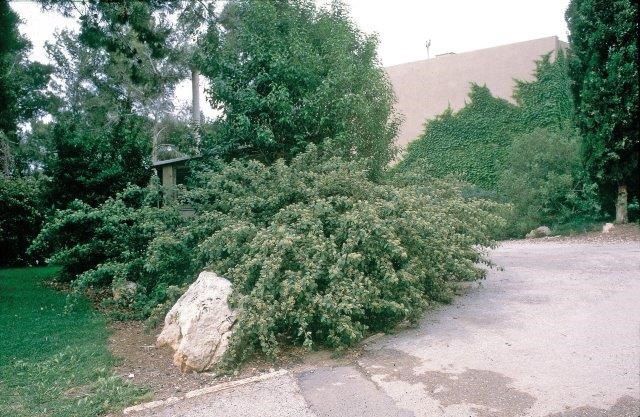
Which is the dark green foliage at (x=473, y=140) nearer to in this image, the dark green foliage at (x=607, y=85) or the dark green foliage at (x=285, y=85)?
the dark green foliage at (x=607, y=85)

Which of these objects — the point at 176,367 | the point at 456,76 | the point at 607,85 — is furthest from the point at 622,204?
the point at 176,367

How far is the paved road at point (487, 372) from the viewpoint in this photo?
145 inches

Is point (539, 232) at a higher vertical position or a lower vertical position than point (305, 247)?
lower

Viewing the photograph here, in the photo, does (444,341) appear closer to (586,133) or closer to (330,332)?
(330,332)

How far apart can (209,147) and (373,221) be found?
5.32 m

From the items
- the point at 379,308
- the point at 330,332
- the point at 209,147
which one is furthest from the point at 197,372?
the point at 209,147

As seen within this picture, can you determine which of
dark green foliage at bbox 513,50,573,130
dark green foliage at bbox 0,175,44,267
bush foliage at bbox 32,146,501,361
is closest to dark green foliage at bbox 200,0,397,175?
bush foliage at bbox 32,146,501,361

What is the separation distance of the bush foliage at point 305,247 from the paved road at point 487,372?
16.5 inches

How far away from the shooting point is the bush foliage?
194 inches

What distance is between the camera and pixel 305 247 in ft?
17.6

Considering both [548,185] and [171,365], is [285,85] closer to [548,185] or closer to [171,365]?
[171,365]

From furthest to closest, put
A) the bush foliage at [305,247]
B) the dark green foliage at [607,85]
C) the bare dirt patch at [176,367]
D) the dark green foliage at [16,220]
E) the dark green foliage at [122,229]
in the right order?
the dark green foliage at [16,220] → the dark green foliage at [607,85] → the dark green foliage at [122,229] → the bush foliage at [305,247] → the bare dirt patch at [176,367]

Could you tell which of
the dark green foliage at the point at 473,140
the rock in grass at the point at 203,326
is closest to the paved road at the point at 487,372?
the rock in grass at the point at 203,326

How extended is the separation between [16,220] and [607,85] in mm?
17152
